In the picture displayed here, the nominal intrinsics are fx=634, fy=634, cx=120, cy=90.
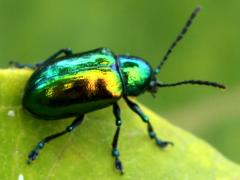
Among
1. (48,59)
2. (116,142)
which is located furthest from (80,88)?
(48,59)

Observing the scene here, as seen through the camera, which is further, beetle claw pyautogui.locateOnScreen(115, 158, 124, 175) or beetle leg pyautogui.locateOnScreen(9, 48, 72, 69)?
beetle leg pyautogui.locateOnScreen(9, 48, 72, 69)

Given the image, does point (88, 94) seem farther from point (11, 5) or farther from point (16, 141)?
point (11, 5)

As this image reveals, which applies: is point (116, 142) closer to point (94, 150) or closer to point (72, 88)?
point (94, 150)

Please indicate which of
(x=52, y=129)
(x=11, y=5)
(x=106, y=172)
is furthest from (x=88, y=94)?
(x=11, y=5)

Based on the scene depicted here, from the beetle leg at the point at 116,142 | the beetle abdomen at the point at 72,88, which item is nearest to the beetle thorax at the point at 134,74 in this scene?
the beetle abdomen at the point at 72,88

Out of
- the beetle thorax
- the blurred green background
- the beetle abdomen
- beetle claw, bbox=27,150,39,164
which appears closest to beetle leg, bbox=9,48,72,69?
the beetle abdomen

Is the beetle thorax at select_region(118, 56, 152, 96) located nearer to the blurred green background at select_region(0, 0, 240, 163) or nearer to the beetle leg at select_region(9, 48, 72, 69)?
the beetle leg at select_region(9, 48, 72, 69)

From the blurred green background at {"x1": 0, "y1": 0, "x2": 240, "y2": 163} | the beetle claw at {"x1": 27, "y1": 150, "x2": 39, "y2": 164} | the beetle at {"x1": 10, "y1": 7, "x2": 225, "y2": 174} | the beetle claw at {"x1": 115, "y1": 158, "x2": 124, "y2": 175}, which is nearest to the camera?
the beetle claw at {"x1": 27, "y1": 150, "x2": 39, "y2": 164}
